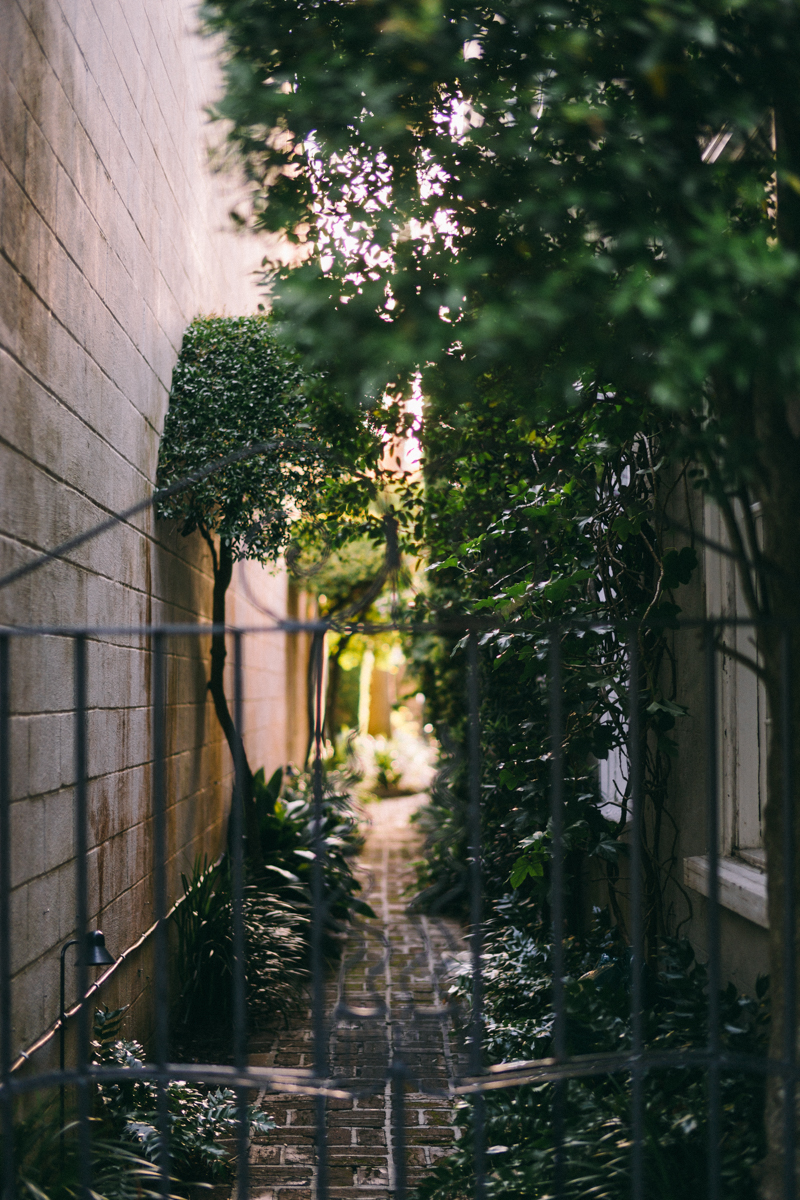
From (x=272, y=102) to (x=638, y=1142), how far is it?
2.57 metres

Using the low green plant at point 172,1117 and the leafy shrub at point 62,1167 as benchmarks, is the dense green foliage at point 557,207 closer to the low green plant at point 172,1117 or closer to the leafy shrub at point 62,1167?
the leafy shrub at point 62,1167

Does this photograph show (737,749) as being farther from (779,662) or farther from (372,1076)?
(372,1076)

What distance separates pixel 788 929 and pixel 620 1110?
92 centimetres

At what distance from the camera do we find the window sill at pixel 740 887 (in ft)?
9.94

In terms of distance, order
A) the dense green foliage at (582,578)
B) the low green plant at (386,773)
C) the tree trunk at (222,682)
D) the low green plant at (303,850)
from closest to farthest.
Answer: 1. the dense green foliage at (582,578)
2. the tree trunk at (222,682)
3. the low green plant at (303,850)
4. the low green plant at (386,773)

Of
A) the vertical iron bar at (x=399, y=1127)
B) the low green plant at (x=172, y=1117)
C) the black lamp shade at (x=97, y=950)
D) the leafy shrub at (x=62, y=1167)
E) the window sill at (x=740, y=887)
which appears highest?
the window sill at (x=740, y=887)

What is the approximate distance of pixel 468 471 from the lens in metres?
4.75

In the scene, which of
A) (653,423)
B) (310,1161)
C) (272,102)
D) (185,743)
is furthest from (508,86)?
(185,743)

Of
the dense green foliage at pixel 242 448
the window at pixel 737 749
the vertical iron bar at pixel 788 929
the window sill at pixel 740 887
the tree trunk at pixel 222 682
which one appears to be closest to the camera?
the vertical iron bar at pixel 788 929

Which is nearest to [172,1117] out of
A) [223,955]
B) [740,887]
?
[223,955]

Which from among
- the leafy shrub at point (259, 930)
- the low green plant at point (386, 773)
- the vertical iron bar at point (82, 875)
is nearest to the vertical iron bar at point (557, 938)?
the vertical iron bar at point (82, 875)

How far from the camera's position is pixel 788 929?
7.08 feet

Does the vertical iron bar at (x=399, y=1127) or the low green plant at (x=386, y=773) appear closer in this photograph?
the vertical iron bar at (x=399, y=1127)

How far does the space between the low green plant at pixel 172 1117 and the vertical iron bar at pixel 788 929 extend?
6.72 ft
